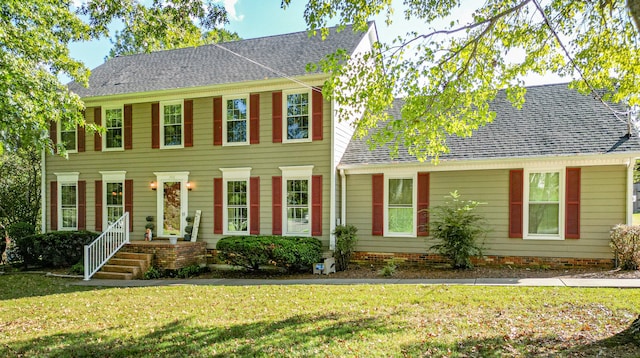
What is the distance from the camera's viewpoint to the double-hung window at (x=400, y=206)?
11.6 meters

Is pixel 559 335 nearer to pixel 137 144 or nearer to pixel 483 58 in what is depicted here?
pixel 483 58

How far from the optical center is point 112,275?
1145cm

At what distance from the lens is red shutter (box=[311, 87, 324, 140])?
39.1 ft

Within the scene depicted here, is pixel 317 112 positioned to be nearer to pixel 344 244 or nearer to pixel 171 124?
pixel 344 244

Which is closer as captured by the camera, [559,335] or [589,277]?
[559,335]

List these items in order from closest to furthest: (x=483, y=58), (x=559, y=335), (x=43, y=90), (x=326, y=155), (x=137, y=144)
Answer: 1. (x=559, y=335)
2. (x=483, y=58)
3. (x=43, y=90)
4. (x=326, y=155)
5. (x=137, y=144)

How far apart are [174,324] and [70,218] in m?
10.7

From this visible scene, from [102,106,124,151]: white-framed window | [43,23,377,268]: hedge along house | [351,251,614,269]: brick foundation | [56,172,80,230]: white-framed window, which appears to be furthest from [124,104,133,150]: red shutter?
[351,251,614,269]: brick foundation

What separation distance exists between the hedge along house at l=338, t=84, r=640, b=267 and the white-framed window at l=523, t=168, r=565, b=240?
22 mm

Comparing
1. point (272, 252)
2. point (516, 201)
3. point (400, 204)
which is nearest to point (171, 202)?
point (272, 252)

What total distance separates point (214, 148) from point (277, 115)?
229 cm

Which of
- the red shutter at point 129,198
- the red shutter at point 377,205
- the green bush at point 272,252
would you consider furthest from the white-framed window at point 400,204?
the red shutter at point 129,198

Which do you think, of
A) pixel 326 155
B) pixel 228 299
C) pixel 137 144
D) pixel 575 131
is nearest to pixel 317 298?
pixel 228 299

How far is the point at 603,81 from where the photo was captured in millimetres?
7891
